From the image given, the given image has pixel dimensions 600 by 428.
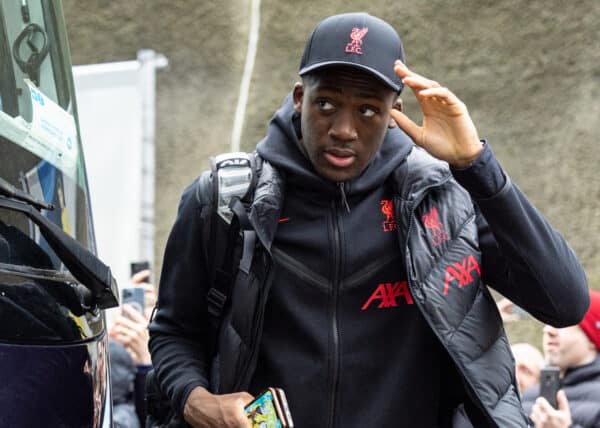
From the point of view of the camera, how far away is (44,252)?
76.7 inches

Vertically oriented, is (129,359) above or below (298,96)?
below

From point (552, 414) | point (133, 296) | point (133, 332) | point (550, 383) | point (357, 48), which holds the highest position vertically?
point (357, 48)

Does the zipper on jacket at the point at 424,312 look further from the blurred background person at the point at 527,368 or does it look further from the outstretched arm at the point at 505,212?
the blurred background person at the point at 527,368

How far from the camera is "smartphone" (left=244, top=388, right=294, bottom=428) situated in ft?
6.97

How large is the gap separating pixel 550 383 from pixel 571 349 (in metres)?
0.48

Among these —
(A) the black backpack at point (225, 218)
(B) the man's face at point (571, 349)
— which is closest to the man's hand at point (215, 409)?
(A) the black backpack at point (225, 218)

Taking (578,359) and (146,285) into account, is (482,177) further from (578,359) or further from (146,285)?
(146,285)

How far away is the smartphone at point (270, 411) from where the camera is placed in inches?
83.6

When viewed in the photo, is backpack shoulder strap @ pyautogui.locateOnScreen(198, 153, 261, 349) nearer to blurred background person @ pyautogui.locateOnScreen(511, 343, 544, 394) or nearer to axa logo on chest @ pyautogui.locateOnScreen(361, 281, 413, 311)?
axa logo on chest @ pyautogui.locateOnScreen(361, 281, 413, 311)

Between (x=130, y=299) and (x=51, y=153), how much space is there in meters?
2.09

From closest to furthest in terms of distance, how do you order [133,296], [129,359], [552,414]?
[552,414]
[133,296]
[129,359]

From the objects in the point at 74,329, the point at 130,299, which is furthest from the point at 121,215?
the point at 74,329

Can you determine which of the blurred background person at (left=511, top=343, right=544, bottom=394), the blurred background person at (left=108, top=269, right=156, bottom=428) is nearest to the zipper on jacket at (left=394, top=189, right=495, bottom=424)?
the blurred background person at (left=108, top=269, right=156, bottom=428)

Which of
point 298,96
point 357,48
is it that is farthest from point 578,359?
point 357,48
